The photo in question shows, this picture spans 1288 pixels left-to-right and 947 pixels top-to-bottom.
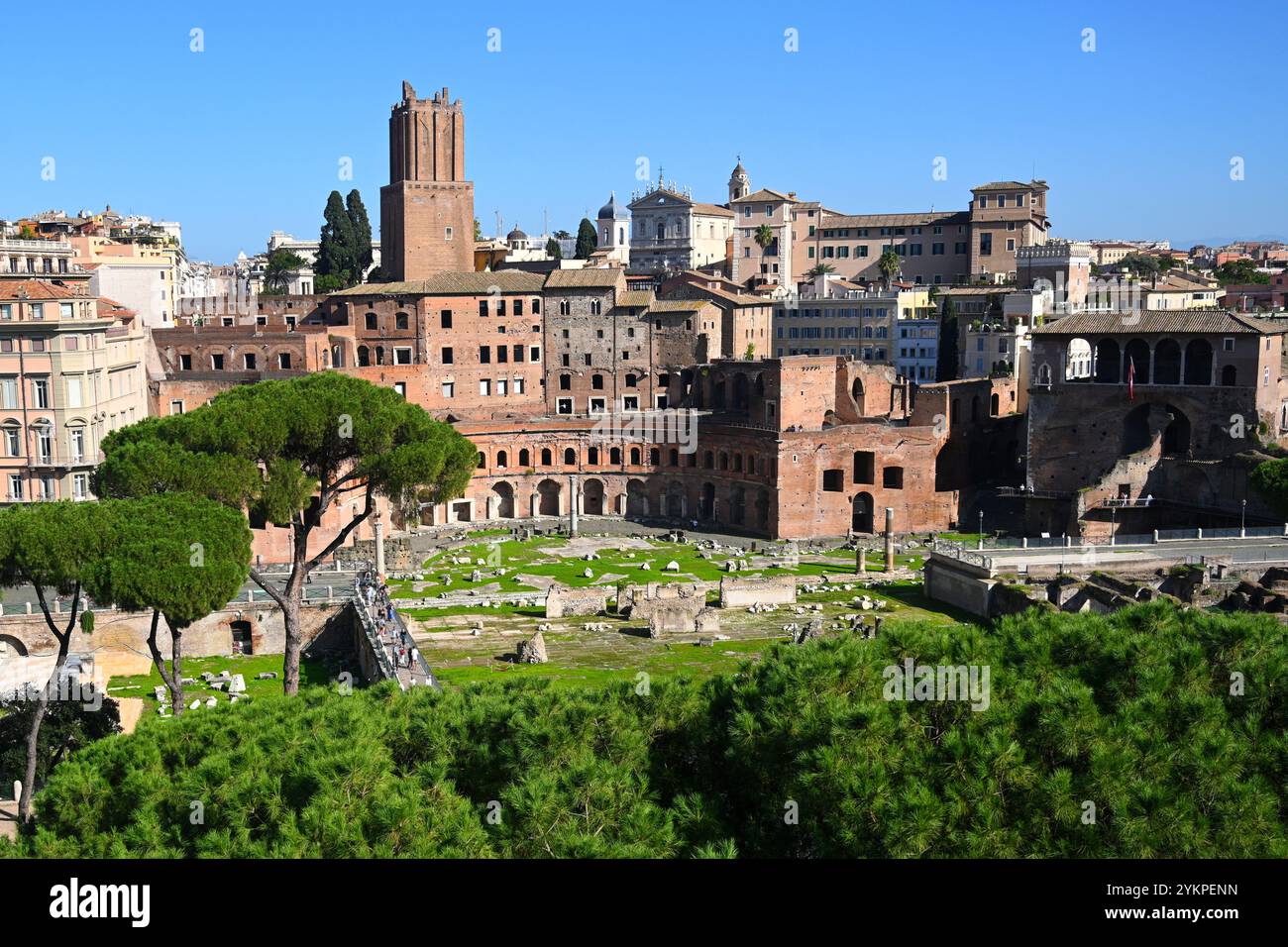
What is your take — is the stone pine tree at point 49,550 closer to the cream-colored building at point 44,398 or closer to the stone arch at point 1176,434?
the cream-colored building at point 44,398

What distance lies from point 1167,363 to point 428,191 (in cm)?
3542

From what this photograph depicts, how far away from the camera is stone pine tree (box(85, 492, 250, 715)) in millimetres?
26469

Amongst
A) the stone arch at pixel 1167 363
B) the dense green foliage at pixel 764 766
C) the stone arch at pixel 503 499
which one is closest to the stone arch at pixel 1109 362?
the stone arch at pixel 1167 363

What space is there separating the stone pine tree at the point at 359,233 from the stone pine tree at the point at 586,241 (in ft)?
43.5

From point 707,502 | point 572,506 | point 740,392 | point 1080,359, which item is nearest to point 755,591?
point 572,506

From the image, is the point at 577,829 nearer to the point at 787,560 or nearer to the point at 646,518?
the point at 787,560

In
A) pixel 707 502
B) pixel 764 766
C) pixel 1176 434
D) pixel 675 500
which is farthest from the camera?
pixel 675 500

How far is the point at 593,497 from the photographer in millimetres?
64938

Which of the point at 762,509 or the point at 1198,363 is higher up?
the point at 1198,363

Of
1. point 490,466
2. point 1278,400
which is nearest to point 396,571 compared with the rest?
point 490,466

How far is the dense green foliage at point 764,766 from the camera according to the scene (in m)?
A: 15.8

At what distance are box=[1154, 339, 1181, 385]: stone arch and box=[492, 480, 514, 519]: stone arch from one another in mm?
27849

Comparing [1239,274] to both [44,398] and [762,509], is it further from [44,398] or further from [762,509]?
[44,398]
